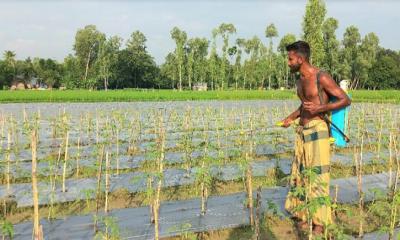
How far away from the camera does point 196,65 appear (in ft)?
184

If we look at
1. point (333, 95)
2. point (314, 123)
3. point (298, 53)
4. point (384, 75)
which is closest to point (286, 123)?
point (314, 123)

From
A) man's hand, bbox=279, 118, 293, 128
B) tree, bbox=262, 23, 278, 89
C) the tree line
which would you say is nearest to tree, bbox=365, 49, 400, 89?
the tree line

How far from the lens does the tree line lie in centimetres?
5269

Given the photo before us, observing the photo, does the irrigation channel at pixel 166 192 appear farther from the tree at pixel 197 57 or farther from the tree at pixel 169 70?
the tree at pixel 169 70

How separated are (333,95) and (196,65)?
52.7 metres

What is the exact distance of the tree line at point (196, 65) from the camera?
52688 millimetres

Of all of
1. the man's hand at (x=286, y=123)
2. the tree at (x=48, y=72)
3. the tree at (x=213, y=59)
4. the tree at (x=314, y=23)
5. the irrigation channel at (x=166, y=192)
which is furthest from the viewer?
the tree at (x=48, y=72)

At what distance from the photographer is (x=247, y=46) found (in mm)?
59062

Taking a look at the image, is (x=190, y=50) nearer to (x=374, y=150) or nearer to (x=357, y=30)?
(x=357, y=30)

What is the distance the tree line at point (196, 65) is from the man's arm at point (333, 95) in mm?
45879

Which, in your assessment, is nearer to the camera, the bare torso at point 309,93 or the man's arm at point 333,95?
the man's arm at point 333,95

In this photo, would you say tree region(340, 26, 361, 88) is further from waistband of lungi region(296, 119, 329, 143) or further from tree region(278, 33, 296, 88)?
waistband of lungi region(296, 119, 329, 143)

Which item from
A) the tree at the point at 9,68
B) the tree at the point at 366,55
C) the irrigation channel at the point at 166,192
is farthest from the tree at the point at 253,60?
the irrigation channel at the point at 166,192

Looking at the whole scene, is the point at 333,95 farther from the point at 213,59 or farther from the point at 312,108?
the point at 213,59
